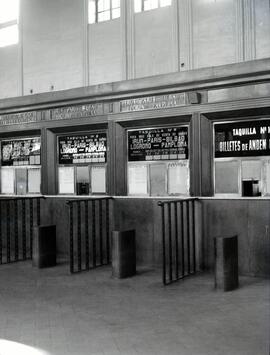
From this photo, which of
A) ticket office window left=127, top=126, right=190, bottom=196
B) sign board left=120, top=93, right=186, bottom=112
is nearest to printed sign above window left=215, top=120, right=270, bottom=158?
ticket office window left=127, top=126, right=190, bottom=196

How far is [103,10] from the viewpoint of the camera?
10.6m

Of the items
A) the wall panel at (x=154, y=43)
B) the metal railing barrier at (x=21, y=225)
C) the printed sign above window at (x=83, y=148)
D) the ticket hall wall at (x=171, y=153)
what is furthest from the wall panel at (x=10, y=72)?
the wall panel at (x=154, y=43)

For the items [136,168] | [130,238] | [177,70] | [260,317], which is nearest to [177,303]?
[260,317]

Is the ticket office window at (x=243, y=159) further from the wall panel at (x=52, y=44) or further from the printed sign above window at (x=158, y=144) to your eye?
the wall panel at (x=52, y=44)

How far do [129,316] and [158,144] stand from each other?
457 cm

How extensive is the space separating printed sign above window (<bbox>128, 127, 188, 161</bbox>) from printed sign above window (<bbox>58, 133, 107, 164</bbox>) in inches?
31.4

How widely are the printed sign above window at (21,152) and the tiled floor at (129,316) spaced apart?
416 centimetres

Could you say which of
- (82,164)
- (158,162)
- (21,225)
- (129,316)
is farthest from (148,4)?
(129,316)

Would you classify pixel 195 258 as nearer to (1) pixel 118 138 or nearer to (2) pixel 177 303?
(2) pixel 177 303

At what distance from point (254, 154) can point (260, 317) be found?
11.9ft

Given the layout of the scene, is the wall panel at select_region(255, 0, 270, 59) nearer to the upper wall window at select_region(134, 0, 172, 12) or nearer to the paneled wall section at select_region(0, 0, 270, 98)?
the paneled wall section at select_region(0, 0, 270, 98)

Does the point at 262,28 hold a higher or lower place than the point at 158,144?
higher

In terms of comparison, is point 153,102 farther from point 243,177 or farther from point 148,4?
point 243,177

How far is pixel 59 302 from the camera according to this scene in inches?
264
